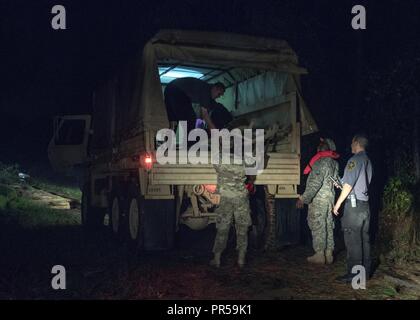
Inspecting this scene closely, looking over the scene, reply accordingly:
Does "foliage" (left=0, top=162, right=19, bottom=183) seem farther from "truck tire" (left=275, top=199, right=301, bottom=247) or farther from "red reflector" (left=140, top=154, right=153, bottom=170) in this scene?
"truck tire" (left=275, top=199, right=301, bottom=247)

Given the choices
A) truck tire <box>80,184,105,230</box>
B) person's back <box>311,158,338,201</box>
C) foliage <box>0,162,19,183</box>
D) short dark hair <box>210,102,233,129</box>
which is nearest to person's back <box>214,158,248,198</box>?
person's back <box>311,158,338,201</box>

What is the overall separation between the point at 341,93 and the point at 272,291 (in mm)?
7094

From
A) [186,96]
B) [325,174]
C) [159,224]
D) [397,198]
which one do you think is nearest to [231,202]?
[159,224]

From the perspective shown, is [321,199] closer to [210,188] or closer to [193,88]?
[210,188]

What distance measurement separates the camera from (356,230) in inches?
225

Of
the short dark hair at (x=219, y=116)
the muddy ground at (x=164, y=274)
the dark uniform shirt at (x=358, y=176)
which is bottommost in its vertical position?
the muddy ground at (x=164, y=274)

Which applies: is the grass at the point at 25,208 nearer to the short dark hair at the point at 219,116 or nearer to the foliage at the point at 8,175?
the foliage at the point at 8,175

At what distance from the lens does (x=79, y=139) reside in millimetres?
12031

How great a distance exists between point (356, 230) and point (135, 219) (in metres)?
3.71

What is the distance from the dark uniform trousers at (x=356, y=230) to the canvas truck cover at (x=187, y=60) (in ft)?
7.68

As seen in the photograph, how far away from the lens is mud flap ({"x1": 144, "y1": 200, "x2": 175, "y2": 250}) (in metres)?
7.19

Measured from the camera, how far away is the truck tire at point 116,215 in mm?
8672

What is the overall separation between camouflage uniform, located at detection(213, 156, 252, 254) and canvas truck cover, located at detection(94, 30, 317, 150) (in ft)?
3.85

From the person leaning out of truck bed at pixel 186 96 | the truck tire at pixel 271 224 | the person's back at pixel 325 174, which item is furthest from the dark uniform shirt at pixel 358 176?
the person leaning out of truck bed at pixel 186 96
